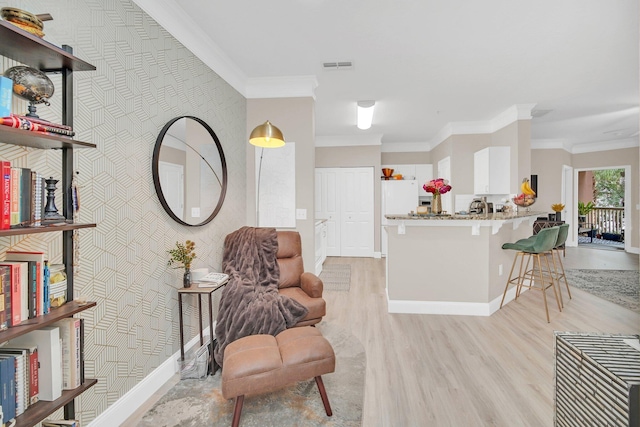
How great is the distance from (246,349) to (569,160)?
30.5 feet

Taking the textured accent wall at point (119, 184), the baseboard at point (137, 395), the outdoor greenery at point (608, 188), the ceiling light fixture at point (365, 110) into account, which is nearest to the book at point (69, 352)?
the textured accent wall at point (119, 184)

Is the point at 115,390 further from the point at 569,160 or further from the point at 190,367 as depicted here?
the point at 569,160

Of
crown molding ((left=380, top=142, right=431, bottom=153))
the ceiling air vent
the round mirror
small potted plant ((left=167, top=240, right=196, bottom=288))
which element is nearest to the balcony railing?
crown molding ((left=380, top=142, right=431, bottom=153))

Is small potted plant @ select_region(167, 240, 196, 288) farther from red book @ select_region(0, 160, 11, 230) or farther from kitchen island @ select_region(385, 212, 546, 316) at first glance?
kitchen island @ select_region(385, 212, 546, 316)

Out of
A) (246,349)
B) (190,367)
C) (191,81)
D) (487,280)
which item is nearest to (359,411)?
(246,349)

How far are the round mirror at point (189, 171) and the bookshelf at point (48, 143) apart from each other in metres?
0.81

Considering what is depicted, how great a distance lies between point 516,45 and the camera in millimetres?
2859

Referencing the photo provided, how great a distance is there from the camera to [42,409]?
3.89 ft

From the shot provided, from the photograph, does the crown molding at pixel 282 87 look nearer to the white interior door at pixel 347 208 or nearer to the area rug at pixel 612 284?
the white interior door at pixel 347 208

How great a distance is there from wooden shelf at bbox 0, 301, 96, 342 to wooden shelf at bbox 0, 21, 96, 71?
99cm

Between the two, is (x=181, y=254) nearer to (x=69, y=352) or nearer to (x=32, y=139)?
(x=69, y=352)

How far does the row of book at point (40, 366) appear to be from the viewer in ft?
3.61

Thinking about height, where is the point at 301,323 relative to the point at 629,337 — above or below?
below

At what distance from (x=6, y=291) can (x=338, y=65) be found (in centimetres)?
310
